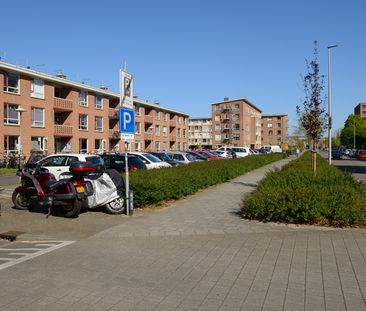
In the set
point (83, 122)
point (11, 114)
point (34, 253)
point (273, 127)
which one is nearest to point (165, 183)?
point (34, 253)

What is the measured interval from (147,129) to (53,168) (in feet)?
144

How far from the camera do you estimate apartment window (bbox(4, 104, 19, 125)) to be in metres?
32.1

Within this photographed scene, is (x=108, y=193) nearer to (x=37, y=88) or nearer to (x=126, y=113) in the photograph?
(x=126, y=113)

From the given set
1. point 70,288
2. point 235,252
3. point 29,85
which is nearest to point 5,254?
point 70,288

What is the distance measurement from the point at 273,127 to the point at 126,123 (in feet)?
415

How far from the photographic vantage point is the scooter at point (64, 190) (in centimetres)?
898

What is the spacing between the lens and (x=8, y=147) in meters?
32.1

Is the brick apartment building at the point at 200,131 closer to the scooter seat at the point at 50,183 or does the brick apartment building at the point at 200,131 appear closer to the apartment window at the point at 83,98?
the apartment window at the point at 83,98

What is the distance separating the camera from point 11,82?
33.2 meters

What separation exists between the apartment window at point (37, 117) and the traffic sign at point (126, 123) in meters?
27.4

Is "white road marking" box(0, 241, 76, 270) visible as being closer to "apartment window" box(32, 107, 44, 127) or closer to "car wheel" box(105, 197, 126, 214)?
"car wheel" box(105, 197, 126, 214)

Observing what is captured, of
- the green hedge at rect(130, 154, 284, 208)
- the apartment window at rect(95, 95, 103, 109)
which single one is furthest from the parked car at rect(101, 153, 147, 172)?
the apartment window at rect(95, 95, 103, 109)

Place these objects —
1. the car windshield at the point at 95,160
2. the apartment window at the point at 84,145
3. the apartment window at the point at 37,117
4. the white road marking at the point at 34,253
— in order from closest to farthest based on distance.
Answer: the white road marking at the point at 34,253 → the car windshield at the point at 95,160 → the apartment window at the point at 37,117 → the apartment window at the point at 84,145

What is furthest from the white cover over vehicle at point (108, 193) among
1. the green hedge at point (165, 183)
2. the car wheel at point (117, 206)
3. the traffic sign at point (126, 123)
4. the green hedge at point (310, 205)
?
the green hedge at point (310, 205)
